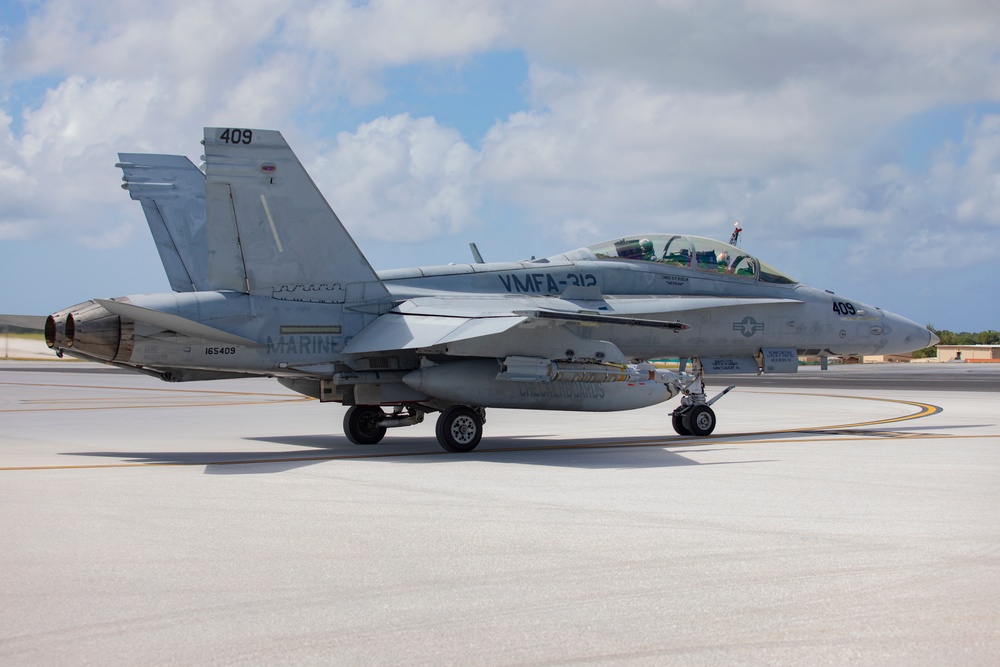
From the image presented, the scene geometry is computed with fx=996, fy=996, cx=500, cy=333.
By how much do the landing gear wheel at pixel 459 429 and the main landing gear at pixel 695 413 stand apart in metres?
4.22

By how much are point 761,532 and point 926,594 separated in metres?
1.94

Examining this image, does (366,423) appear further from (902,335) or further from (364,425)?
(902,335)

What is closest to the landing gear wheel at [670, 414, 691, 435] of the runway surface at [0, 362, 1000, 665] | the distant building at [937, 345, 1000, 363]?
the runway surface at [0, 362, 1000, 665]

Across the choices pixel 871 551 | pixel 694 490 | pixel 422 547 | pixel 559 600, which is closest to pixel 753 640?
pixel 559 600

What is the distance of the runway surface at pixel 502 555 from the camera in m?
4.66

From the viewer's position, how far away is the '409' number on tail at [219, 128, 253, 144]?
13406 mm

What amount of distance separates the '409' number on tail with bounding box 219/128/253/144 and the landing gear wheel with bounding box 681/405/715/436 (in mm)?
8383

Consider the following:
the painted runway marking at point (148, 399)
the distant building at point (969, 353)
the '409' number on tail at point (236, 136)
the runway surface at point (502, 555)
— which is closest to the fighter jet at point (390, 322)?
the '409' number on tail at point (236, 136)

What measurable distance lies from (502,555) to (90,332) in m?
8.17

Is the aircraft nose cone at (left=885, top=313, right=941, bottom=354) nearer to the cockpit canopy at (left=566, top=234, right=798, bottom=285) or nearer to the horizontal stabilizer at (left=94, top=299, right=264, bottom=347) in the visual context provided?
the cockpit canopy at (left=566, top=234, right=798, bottom=285)

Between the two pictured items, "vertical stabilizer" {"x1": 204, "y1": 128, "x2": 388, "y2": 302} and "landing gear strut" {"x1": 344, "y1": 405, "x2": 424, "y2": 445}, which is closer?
"vertical stabilizer" {"x1": 204, "y1": 128, "x2": 388, "y2": 302}

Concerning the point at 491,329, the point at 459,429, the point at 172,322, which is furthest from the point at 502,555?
the point at 172,322

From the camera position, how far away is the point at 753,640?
4.68 m

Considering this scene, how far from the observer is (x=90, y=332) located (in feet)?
41.6
